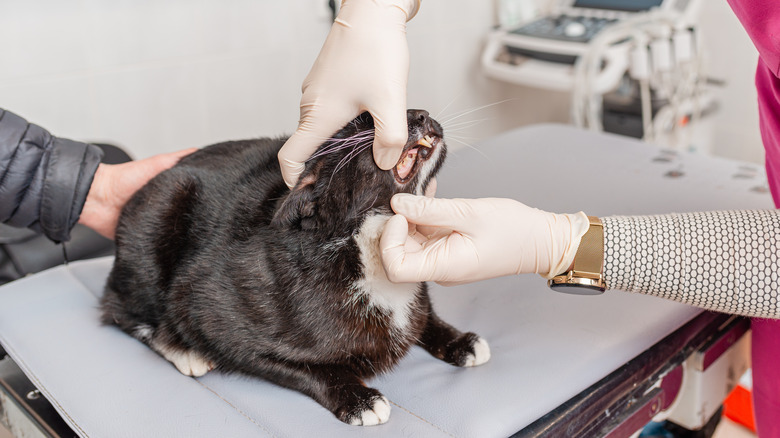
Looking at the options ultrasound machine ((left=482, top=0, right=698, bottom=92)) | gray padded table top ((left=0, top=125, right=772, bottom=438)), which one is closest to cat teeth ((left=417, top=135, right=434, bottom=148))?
gray padded table top ((left=0, top=125, right=772, bottom=438))

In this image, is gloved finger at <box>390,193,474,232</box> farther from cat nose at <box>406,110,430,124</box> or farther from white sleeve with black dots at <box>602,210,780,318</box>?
white sleeve with black dots at <box>602,210,780,318</box>

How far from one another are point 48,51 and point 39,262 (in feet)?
2.13

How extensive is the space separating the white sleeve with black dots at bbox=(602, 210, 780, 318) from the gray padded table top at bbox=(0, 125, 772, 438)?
0.15 meters

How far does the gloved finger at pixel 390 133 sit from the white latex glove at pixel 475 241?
6 cm

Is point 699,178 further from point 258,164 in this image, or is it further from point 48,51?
point 48,51

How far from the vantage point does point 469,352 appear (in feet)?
3.23

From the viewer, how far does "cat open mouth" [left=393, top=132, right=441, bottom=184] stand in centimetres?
90

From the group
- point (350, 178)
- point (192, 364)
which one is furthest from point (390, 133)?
point (192, 364)

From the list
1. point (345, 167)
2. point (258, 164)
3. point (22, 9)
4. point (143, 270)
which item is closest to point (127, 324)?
point (143, 270)

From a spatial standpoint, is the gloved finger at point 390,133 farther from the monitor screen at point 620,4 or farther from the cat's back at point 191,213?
the monitor screen at point 620,4

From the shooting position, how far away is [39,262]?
56.5 inches

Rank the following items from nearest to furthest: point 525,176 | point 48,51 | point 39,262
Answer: point 39,262
point 525,176
point 48,51

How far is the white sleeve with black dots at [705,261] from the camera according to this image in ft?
2.92

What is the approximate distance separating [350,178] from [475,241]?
196mm
